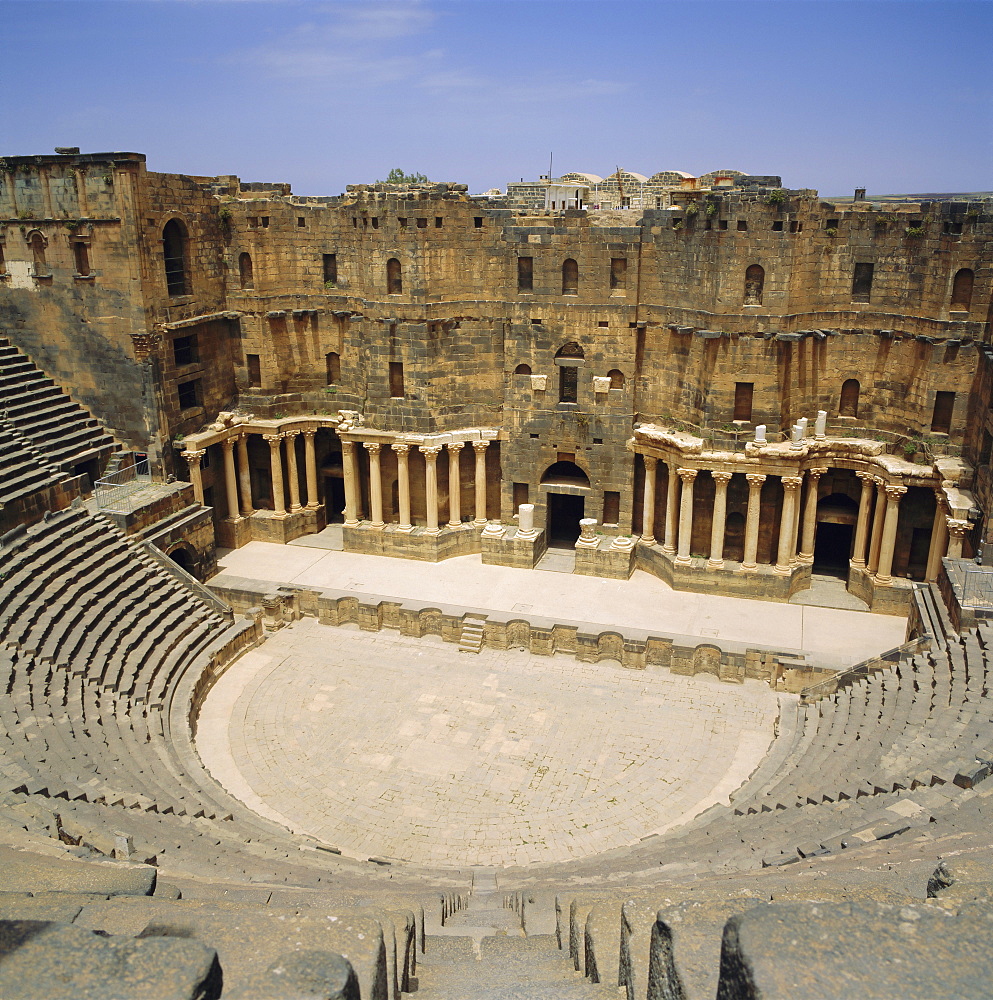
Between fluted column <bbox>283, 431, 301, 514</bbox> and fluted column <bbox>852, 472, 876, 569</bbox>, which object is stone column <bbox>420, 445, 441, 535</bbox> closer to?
fluted column <bbox>283, 431, 301, 514</bbox>

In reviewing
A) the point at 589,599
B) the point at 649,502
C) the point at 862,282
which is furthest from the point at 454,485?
the point at 862,282

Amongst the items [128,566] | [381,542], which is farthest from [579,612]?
[128,566]

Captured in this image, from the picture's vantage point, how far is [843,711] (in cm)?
2167

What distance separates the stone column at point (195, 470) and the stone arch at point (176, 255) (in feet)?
18.0

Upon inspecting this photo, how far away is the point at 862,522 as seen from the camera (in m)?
29.0

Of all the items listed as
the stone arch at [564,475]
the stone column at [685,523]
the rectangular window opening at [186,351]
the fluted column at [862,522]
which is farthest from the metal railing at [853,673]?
the rectangular window opening at [186,351]

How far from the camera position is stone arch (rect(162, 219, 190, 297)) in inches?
1198

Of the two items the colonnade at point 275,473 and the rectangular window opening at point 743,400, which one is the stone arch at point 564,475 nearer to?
the rectangular window opening at point 743,400

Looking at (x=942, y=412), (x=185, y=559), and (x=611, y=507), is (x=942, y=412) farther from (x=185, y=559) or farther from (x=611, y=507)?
(x=185, y=559)

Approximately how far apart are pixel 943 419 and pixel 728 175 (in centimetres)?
1222

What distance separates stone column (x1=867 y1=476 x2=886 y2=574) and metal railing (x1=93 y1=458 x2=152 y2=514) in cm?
2300

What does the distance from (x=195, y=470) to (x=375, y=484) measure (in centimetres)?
624

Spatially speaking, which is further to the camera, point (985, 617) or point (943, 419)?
point (943, 419)

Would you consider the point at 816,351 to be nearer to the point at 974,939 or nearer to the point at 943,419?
the point at 943,419
